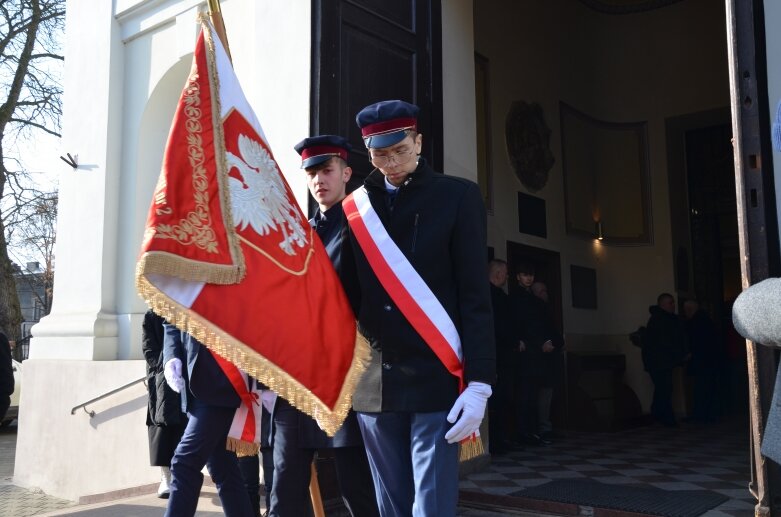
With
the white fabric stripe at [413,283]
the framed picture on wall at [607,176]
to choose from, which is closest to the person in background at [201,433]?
the white fabric stripe at [413,283]

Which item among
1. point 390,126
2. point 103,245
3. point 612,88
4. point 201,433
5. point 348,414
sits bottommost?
point 201,433

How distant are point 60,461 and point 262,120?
3983 millimetres

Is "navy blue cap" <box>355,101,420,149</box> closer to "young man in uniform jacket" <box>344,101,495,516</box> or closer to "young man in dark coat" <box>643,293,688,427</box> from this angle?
"young man in uniform jacket" <box>344,101,495,516</box>

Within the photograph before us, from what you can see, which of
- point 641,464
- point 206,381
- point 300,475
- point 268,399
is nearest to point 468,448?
point 300,475

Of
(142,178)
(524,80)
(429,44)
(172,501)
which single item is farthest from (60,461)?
(524,80)

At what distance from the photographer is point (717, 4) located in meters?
10.4

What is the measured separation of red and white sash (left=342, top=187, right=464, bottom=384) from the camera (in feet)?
7.49

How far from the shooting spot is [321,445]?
9.40ft

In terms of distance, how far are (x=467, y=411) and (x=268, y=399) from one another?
1.33 meters

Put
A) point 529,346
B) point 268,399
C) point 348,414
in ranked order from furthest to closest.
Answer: point 529,346 → point 268,399 → point 348,414

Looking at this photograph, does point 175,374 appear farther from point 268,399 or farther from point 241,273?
point 241,273

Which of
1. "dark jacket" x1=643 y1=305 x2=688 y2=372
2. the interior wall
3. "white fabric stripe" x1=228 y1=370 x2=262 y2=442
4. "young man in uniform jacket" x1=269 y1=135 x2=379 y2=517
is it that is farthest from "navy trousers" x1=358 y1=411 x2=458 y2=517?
"dark jacket" x1=643 y1=305 x2=688 y2=372

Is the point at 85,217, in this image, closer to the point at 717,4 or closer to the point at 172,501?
the point at 172,501

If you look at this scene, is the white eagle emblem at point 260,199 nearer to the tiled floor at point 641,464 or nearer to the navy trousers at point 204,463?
the navy trousers at point 204,463
